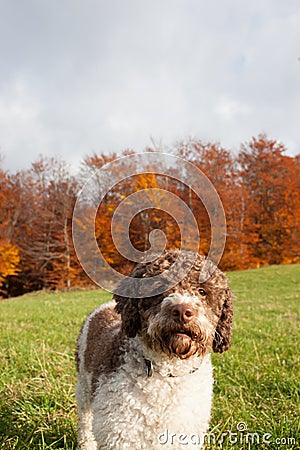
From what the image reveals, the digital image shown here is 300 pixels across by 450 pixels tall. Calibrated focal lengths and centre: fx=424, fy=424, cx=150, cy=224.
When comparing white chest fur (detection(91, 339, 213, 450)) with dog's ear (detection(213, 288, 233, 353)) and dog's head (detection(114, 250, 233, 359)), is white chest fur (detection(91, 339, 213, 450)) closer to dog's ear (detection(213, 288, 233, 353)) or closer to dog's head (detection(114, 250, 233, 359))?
dog's head (detection(114, 250, 233, 359))

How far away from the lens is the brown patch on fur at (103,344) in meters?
3.29

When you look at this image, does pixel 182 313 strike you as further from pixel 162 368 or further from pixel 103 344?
pixel 103 344

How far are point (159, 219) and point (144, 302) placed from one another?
7134 millimetres

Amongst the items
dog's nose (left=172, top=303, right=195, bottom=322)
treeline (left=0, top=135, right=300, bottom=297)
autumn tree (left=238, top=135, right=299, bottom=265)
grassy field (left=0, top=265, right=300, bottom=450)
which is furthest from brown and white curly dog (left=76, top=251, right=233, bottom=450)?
autumn tree (left=238, top=135, right=299, bottom=265)

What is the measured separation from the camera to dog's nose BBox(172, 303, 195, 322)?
2.80 meters

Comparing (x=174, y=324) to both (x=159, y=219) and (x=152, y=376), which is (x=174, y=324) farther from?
(x=159, y=219)

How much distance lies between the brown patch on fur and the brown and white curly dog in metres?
0.02

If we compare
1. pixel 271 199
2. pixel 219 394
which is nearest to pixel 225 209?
pixel 271 199

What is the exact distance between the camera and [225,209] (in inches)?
1137

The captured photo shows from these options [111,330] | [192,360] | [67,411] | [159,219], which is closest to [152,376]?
[192,360]

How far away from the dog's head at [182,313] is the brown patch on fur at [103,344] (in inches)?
10.0

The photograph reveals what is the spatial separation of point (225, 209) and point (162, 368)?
26404mm

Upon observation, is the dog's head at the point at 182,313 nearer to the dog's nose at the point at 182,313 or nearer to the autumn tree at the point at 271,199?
the dog's nose at the point at 182,313

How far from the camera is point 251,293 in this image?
21797 mm
